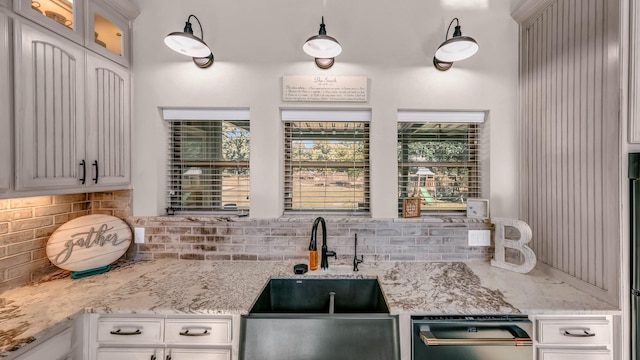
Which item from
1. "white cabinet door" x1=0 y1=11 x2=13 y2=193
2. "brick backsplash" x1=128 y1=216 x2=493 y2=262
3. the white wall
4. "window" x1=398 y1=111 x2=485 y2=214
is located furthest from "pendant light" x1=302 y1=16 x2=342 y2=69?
→ "white cabinet door" x1=0 y1=11 x2=13 y2=193

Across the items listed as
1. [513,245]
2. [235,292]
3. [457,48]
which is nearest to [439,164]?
[513,245]

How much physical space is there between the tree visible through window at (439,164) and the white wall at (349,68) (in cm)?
18

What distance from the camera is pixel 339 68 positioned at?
1.90m

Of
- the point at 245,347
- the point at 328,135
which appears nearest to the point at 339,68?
the point at 328,135

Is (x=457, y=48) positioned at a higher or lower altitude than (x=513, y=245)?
higher

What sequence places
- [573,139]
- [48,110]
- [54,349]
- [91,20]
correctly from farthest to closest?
[91,20]
[573,139]
[48,110]
[54,349]

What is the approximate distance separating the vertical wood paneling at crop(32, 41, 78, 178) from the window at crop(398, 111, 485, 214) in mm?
2159

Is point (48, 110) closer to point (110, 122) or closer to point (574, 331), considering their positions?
point (110, 122)

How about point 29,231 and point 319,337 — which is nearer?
point 319,337

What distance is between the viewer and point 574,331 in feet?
4.11

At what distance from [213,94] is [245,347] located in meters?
1.66

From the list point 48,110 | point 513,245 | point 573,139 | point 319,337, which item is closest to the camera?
point 319,337

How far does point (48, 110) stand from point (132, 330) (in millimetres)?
1233

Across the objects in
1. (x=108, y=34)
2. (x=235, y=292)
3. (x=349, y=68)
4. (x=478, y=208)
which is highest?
(x=108, y=34)
